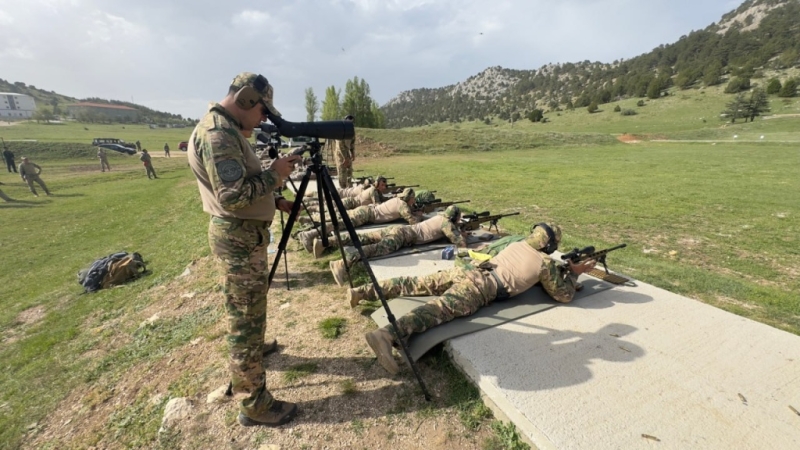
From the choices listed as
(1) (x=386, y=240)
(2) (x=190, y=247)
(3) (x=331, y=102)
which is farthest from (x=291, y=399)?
(3) (x=331, y=102)

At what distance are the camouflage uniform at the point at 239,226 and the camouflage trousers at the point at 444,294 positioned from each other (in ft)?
4.15

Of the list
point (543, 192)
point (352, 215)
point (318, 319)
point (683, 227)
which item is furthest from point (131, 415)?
point (543, 192)

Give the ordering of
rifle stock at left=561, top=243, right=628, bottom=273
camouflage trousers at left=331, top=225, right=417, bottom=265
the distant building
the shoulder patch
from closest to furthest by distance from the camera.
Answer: the shoulder patch
rifle stock at left=561, top=243, right=628, bottom=273
camouflage trousers at left=331, top=225, right=417, bottom=265
the distant building

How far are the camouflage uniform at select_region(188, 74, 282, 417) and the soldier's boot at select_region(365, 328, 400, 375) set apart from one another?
95 centimetres

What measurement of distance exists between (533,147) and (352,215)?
31.1 m

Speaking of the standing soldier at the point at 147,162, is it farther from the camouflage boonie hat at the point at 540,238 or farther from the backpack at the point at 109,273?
the camouflage boonie hat at the point at 540,238

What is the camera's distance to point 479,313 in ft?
13.0

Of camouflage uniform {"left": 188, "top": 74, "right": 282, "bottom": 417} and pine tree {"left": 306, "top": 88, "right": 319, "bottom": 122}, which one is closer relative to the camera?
camouflage uniform {"left": 188, "top": 74, "right": 282, "bottom": 417}

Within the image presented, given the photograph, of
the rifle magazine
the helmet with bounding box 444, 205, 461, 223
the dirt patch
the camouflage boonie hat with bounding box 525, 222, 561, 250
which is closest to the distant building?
the helmet with bounding box 444, 205, 461, 223

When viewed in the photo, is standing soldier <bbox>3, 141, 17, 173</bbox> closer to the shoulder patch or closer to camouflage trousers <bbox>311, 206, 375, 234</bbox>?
camouflage trousers <bbox>311, 206, 375, 234</bbox>

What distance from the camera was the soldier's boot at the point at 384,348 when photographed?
3.15 meters

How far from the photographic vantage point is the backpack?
6914mm

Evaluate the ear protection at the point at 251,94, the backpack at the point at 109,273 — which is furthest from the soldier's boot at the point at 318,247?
the backpack at the point at 109,273

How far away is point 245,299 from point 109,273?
6.29 metres
